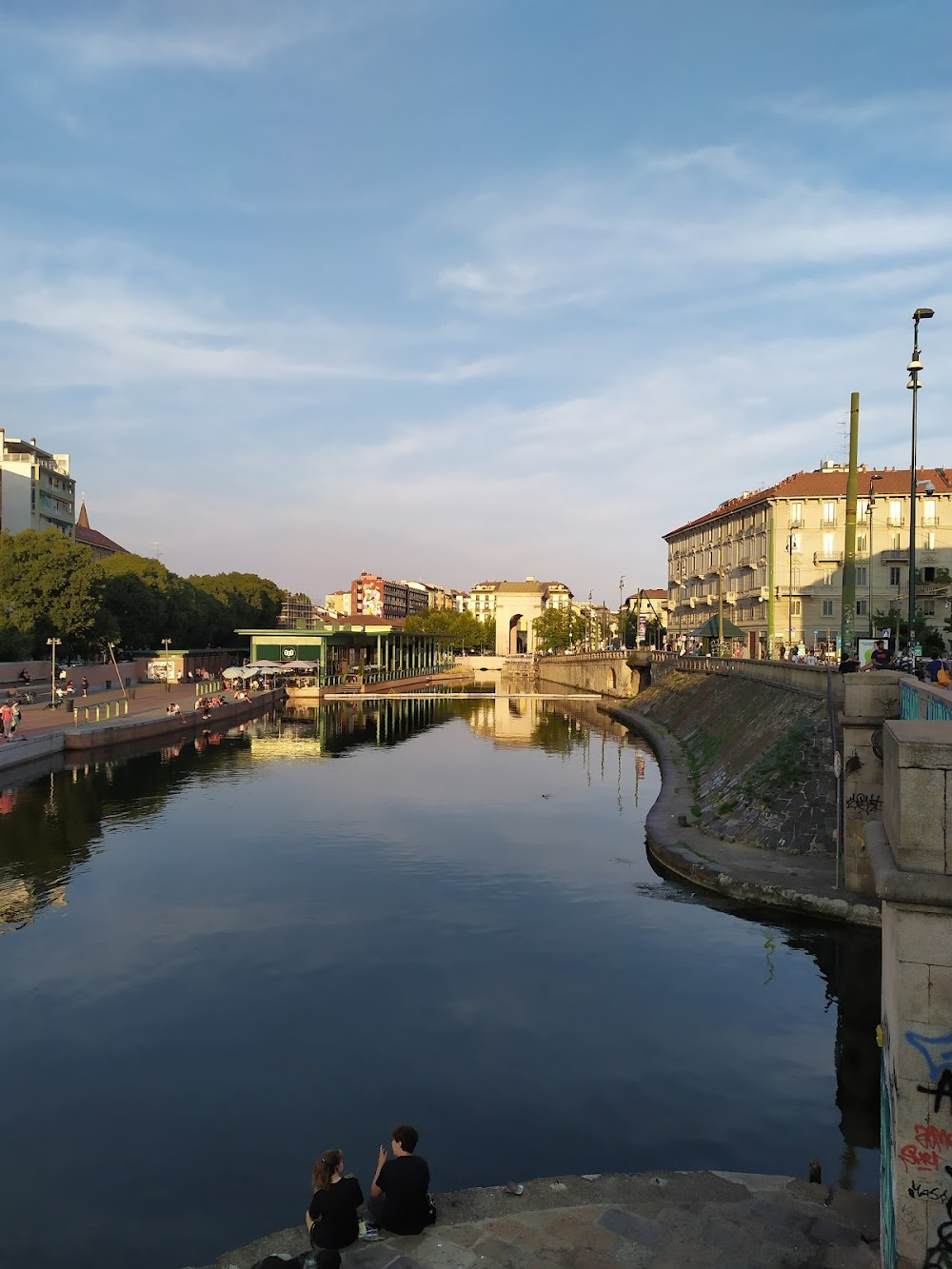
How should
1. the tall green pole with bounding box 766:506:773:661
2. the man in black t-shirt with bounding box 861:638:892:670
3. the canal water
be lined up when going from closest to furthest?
the canal water
the man in black t-shirt with bounding box 861:638:892:670
the tall green pole with bounding box 766:506:773:661

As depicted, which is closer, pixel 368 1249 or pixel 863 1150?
pixel 368 1249

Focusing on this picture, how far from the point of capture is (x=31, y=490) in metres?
112

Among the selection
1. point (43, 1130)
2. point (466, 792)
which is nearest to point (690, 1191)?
point (43, 1130)

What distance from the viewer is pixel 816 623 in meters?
78.3

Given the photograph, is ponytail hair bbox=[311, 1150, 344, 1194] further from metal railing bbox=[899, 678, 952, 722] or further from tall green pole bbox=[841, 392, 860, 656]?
tall green pole bbox=[841, 392, 860, 656]

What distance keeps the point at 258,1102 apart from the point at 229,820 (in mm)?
22761

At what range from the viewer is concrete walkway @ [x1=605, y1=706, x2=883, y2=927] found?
20.7m

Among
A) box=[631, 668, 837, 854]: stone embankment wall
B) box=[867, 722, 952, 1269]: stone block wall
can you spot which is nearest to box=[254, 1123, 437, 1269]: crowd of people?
box=[867, 722, 952, 1269]: stone block wall

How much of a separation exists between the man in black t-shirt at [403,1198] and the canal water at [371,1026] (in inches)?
103

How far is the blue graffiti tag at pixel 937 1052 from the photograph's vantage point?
23.4 ft

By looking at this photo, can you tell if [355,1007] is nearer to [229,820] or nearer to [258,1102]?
[258,1102]

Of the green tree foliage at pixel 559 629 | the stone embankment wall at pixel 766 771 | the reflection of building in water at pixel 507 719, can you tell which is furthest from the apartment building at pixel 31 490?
the green tree foliage at pixel 559 629

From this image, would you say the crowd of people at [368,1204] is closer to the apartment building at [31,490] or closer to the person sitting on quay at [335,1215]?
the person sitting on quay at [335,1215]

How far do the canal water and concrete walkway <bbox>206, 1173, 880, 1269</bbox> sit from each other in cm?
197
